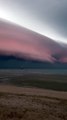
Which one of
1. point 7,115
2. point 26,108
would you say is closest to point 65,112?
point 26,108

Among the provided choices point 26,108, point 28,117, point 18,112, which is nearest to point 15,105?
point 26,108

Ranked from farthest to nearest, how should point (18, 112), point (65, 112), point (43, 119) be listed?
point (65, 112), point (18, 112), point (43, 119)

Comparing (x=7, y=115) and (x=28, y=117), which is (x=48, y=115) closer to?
(x=28, y=117)

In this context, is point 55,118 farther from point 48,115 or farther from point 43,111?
point 43,111

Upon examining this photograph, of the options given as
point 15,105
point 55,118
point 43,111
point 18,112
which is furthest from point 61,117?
point 15,105

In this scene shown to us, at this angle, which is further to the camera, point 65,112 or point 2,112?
point 65,112

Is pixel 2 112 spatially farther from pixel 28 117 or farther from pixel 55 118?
pixel 55 118

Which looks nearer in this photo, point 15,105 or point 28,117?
point 28,117

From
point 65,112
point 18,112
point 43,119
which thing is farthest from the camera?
point 65,112
